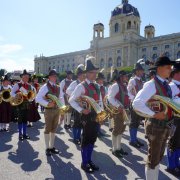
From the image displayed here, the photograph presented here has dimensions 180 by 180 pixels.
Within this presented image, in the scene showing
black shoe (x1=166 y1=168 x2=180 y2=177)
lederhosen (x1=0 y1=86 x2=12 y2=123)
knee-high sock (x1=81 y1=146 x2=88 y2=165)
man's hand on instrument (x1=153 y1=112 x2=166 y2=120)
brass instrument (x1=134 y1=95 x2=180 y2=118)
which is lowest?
black shoe (x1=166 y1=168 x2=180 y2=177)

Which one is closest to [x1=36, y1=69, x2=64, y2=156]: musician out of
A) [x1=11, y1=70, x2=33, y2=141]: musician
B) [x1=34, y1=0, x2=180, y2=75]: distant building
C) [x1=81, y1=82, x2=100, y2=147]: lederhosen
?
[x1=81, y1=82, x2=100, y2=147]: lederhosen

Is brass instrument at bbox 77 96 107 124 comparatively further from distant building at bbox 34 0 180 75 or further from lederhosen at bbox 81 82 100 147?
distant building at bbox 34 0 180 75

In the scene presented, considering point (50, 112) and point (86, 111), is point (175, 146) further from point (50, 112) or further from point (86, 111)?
point (50, 112)

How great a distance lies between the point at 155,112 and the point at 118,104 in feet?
8.91

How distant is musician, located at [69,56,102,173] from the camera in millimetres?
5812

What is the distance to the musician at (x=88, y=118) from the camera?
5.81 metres

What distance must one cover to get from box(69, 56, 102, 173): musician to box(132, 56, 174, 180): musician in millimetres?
1696

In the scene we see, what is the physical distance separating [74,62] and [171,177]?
84.8 meters

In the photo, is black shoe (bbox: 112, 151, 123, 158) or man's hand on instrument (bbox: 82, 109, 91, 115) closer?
man's hand on instrument (bbox: 82, 109, 91, 115)

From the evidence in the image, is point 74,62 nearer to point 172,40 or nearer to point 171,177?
point 172,40

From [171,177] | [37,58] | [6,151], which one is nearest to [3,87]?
[6,151]

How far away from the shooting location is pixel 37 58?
344 feet

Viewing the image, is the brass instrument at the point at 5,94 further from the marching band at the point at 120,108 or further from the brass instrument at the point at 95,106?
the brass instrument at the point at 95,106

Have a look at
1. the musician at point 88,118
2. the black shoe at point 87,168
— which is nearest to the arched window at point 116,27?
the musician at point 88,118
